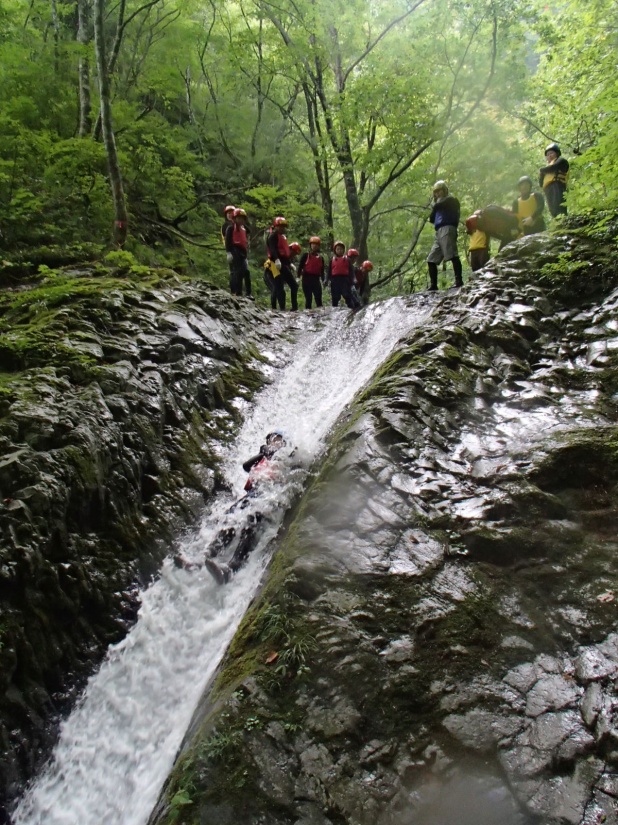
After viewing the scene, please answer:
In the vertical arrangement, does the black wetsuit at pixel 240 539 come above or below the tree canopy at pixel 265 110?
below

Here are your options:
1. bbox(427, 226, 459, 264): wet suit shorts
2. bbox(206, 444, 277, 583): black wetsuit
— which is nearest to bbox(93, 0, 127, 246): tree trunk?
bbox(427, 226, 459, 264): wet suit shorts

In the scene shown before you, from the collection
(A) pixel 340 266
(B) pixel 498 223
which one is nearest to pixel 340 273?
(A) pixel 340 266

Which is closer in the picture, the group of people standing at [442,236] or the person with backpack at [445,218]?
the group of people standing at [442,236]

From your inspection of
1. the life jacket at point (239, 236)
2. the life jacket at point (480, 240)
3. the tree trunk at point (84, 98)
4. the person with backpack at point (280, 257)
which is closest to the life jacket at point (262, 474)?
the life jacket at point (480, 240)

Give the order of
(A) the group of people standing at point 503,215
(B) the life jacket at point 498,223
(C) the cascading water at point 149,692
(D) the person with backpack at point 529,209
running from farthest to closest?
(B) the life jacket at point 498,223
(D) the person with backpack at point 529,209
(A) the group of people standing at point 503,215
(C) the cascading water at point 149,692

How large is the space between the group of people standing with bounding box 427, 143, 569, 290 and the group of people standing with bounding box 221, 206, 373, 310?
10.5 ft

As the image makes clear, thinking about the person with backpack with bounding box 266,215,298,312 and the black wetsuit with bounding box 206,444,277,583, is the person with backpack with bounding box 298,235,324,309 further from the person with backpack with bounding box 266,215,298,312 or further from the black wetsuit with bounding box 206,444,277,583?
the black wetsuit with bounding box 206,444,277,583

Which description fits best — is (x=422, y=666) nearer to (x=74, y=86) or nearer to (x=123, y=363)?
(x=123, y=363)

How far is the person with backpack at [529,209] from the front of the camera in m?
10.3

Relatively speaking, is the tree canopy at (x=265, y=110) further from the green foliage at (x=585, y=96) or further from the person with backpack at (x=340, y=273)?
the person with backpack at (x=340, y=273)

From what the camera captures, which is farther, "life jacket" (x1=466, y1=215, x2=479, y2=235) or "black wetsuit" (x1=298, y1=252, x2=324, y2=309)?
"black wetsuit" (x1=298, y1=252, x2=324, y2=309)

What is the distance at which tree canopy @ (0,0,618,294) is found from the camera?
11227 mm

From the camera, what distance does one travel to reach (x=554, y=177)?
32.5 feet

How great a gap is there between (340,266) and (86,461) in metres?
9.86
